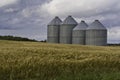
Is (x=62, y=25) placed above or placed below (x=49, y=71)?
above

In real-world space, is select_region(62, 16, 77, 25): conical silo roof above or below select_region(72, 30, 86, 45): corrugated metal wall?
above

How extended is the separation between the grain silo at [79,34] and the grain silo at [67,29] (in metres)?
1.40

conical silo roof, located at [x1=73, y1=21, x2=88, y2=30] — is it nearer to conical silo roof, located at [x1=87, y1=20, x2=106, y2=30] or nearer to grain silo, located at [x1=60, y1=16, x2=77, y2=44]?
conical silo roof, located at [x1=87, y1=20, x2=106, y2=30]

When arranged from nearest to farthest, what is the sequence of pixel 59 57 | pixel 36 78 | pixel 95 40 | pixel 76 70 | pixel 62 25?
pixel 36 78 → pixel 76 70 → pixel 59 57 → pixel 95 40 → pixel 62 25

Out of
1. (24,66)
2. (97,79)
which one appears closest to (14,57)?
(24,66)

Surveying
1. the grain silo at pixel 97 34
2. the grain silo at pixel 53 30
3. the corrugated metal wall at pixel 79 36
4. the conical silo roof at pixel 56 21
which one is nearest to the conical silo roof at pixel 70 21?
the grain silo at pixel 53 30

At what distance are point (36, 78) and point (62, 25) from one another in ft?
151

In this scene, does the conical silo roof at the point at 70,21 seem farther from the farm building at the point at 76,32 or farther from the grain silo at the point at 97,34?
the grain silo at the point at 97,34

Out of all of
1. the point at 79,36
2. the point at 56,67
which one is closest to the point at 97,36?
the point at 79,36

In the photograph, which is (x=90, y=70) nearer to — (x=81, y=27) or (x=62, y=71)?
(x=62, y=71)

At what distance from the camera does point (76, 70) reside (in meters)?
20.0

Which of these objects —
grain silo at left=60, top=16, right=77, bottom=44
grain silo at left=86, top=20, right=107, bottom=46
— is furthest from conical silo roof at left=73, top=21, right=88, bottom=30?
grain silo at left=60, top=16, right=77, bottom=44

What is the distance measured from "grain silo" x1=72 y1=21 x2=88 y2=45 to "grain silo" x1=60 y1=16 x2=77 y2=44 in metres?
1.40

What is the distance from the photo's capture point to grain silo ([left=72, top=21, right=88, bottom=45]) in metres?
59.2
